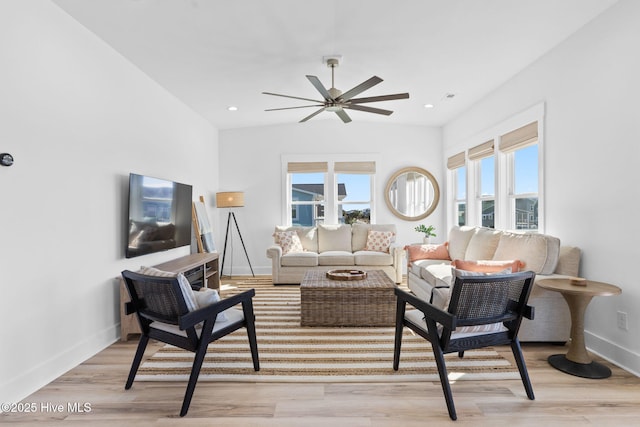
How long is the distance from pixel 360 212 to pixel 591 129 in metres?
3.99

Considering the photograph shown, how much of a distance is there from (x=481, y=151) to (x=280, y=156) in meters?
3.41

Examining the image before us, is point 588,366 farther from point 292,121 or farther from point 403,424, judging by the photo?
point 292,121

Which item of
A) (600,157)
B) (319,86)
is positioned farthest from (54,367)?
(600,157)

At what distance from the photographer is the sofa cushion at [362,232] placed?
5.91m

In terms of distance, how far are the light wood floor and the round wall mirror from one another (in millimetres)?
4110

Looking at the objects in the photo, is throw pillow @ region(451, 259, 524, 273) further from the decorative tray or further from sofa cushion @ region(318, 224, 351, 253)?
sofa cushion @ region(318, 224, 351, 253)

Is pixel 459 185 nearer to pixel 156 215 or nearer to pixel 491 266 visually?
pixel 491 266

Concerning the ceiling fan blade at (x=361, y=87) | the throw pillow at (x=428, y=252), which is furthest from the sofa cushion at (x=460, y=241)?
the ceiling fan blade at (x=361, y=87)

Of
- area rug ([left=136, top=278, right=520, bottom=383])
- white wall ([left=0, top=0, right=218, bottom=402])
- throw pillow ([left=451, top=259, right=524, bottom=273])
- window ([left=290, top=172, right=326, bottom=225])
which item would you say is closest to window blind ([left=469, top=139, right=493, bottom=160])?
throw pillow ([left=451, top=259, right=524, bottom=273])

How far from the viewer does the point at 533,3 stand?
2.62 meters

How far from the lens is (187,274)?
3.92m

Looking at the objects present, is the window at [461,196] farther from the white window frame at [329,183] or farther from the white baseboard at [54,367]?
the white baseboard at [54,367]

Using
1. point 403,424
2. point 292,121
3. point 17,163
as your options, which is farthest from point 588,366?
point 292,121

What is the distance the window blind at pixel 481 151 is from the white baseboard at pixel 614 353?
8.21ft
